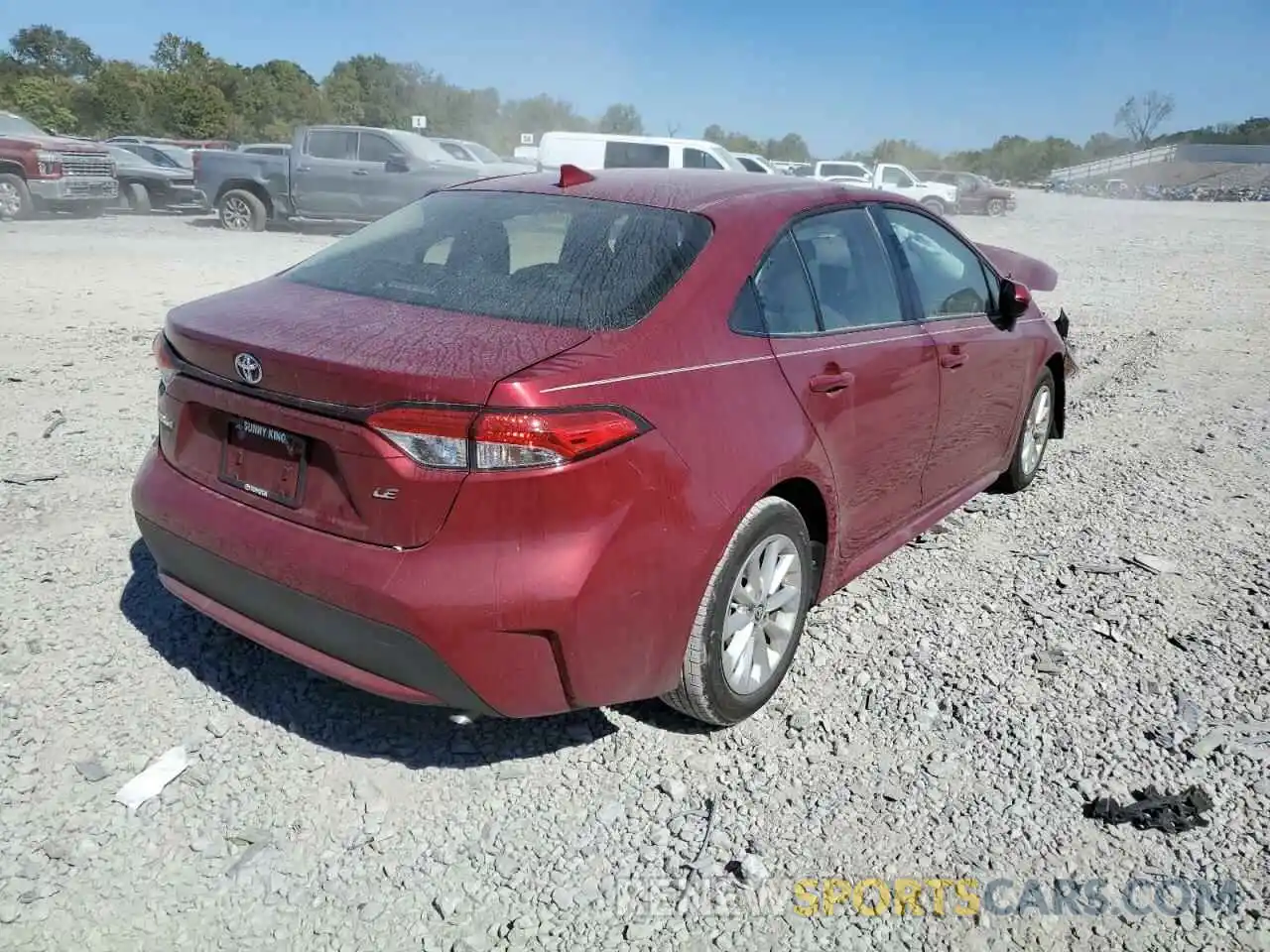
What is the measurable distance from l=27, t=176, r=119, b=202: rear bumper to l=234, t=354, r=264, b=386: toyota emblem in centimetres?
1915

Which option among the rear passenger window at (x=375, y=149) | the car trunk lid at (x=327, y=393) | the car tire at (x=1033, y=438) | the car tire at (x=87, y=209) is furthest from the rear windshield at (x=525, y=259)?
the car tire at (x=87, y=209)

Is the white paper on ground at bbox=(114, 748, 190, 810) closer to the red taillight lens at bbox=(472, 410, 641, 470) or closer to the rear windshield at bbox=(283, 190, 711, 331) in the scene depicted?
the red taillight lens at bbox=(472, 410, 641, 470)

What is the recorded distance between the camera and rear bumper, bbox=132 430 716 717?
2.33m

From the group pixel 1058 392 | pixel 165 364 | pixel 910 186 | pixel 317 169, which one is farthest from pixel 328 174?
pixel 910 186

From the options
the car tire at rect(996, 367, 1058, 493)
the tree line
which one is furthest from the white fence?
the car tire at rect(996, 367, 1058, 493)

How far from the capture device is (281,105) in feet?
166

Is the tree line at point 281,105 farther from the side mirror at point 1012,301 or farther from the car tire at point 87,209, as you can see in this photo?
the side mirror at point 1012,301

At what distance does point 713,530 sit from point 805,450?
19.8 inches

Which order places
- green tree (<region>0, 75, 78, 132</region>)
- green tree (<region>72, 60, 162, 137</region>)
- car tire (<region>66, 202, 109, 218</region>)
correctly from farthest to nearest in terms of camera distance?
1. green tree (<region>72, 60, 162, 137</region>)
2. green tree (<region>0, 75, 78, 132</region>)
3. car tire (<region>66, 202, 109, 218</region>)

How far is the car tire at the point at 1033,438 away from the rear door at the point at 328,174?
15.1m

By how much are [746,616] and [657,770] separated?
517 millimetres

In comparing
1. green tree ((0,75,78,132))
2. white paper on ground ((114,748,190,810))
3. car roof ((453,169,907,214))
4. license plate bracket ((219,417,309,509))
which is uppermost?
green tree ((0,75,78,132))

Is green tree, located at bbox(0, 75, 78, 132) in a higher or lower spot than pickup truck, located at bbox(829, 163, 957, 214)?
higher

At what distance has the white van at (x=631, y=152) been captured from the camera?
61.8 ft
